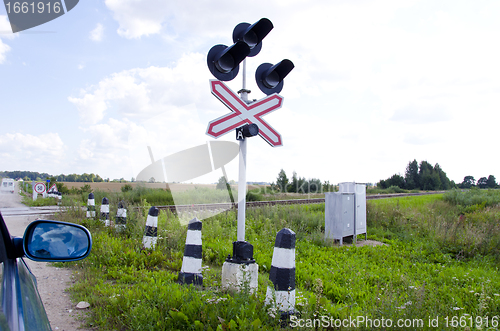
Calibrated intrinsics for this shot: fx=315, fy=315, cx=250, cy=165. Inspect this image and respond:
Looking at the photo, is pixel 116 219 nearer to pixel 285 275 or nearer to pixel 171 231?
pixel 171 231

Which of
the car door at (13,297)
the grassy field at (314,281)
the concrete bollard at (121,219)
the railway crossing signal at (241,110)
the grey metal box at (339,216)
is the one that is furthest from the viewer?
the grey metal box at (339,216)

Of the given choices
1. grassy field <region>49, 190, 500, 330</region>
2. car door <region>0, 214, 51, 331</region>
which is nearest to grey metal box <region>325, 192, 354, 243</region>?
grassy field <region>49, 190, 500, 330</region>

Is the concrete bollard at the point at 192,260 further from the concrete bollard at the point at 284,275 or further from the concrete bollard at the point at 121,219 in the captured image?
the concrete bollard at the point at 121,219

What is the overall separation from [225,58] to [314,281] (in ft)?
10.7

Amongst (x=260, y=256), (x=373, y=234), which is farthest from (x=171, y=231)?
(x=373, y=234)

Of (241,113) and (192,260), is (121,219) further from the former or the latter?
(241,113)

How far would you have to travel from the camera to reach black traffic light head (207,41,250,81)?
364cm

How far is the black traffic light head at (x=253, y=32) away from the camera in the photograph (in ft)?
12.1

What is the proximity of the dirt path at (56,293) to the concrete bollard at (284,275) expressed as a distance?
2038 mm

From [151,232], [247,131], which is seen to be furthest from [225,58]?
[151,232]

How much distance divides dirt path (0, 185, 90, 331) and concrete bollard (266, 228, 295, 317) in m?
2.04

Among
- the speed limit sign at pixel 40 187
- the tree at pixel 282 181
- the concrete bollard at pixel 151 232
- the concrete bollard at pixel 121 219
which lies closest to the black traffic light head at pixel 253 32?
the concrete bollard at pixel 151 232

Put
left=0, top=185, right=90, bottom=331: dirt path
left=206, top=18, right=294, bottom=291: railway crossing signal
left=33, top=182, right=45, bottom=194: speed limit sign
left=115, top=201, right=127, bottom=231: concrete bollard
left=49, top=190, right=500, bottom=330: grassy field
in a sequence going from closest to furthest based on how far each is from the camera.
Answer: left=49, top=190, right=500, bottom=330: grassy field < left=0, top=185, right=90, bottom=331: dirt path < left=206, top=18, right=294, bottom=291: railway crossing signal < left=115, top=201, right=127, bottom=231: concrete bollard < left=33, top=182, right=45, bottom=194: speed limit sign

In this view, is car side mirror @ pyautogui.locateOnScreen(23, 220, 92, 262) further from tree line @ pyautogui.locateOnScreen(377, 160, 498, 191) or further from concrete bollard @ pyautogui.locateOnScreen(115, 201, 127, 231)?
tree line @ pyautogui.locateOnScreen(377, 160, 498, 191)
